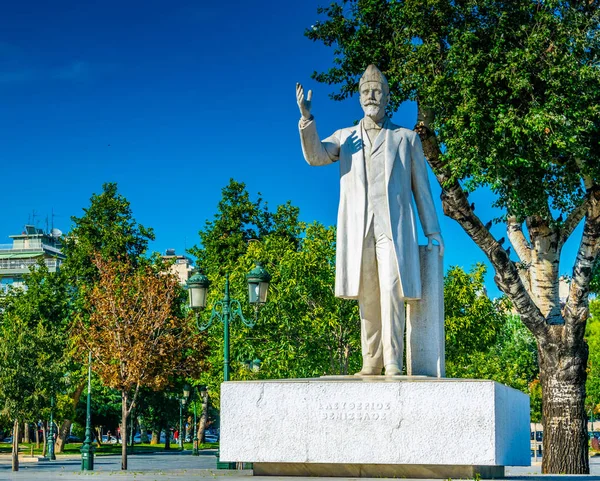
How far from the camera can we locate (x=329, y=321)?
105 feet

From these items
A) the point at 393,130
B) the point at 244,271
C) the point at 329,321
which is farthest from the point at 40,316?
the point at 393,130

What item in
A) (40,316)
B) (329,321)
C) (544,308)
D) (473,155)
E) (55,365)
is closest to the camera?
(473,155)

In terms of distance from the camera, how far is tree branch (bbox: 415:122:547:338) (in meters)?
19.3

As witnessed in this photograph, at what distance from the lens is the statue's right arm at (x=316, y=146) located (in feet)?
35.0

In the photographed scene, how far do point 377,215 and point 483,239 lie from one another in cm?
959

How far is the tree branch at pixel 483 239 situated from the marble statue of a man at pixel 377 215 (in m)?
8.49

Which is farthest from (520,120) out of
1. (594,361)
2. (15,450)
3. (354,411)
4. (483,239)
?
(594,361)

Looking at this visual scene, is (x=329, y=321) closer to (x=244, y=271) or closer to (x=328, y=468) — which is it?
(x=244, y=271)

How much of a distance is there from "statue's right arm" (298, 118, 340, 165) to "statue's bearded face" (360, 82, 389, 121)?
47cm

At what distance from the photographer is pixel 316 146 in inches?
424

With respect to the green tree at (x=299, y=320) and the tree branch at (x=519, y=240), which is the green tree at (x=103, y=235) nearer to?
the green tree at (x=299, y=320)

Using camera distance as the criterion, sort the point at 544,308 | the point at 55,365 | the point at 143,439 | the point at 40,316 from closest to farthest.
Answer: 1. the point at 544,308
2. the point at 55,365
3. the point at 40,316
4. the point at 143,439

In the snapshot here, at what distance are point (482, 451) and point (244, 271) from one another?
28063mm

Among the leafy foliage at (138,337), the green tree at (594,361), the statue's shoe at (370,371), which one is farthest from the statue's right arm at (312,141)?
the green tree at (594,361)
